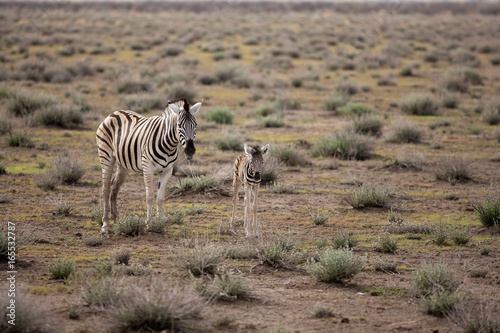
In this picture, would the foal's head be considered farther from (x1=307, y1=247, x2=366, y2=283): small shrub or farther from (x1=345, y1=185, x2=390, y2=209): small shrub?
(x1=345, y1=185, x2=390, y2=209): small shrub

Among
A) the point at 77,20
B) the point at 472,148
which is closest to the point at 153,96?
the point at 472,148

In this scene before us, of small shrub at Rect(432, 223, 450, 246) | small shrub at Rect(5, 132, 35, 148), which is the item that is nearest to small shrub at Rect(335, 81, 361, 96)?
small shrub at Rect(5, 132, 35, 148)

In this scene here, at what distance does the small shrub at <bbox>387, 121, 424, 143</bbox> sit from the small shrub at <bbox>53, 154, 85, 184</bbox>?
10.3m

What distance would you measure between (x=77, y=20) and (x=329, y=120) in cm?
5756

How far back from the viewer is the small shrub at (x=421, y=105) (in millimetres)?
22261

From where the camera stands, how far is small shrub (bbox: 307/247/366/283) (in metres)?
7.27

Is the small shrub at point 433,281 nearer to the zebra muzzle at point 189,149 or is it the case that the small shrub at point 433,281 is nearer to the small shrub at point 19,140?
the zebra muzzle at point 189,149

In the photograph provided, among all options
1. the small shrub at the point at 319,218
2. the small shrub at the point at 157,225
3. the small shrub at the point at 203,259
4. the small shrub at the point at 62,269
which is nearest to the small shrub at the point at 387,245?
the small shrub at the point at 319,218

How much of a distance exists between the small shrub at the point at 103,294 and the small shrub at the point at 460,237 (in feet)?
19.5

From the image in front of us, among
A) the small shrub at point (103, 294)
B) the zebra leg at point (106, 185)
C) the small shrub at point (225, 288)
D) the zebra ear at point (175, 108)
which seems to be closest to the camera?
the small shrub at point (103, 294)

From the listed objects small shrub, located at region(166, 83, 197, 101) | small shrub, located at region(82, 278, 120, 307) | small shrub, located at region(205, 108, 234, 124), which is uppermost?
small shrub, located at region(166, 83, 197, 101)

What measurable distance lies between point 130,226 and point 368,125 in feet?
37.0

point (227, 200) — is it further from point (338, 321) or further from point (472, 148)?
point (472, 148)

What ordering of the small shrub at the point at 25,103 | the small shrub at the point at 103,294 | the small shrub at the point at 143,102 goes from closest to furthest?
1. the small shrub at the point at 103,294
2. the small shrub at the point at 25,103
3. the small shrub at the point at 143,102
